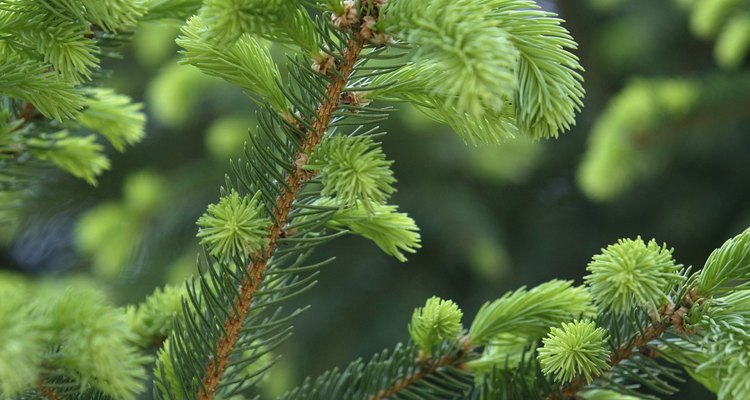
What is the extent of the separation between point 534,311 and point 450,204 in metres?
1.38

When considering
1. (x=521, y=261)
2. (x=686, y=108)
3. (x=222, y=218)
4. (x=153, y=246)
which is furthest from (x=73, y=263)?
(x=222, y=218)

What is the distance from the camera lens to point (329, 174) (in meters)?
0.50

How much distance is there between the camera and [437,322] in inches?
24.5

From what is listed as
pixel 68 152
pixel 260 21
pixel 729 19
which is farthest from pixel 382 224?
pixel 729 19

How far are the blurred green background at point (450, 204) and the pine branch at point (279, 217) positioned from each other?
1.17 meters

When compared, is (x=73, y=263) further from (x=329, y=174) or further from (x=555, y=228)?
(x=329, y=174)

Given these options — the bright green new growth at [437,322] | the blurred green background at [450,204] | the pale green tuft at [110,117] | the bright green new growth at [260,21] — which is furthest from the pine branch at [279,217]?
the blurred green background at [450,204]

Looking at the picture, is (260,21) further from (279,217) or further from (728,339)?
(728,339)

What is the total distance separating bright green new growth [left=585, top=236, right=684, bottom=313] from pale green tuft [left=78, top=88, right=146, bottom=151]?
17.1 inches

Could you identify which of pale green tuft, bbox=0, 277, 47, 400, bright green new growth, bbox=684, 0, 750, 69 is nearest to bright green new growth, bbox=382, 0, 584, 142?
pale green tuft, bbox=0, 277, 47, 400

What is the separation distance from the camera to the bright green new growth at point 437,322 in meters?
0.62

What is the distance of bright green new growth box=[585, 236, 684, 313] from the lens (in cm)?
50

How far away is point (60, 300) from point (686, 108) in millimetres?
1359

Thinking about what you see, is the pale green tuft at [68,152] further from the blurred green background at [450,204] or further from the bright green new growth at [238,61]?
the blurred green background at [450,204]
